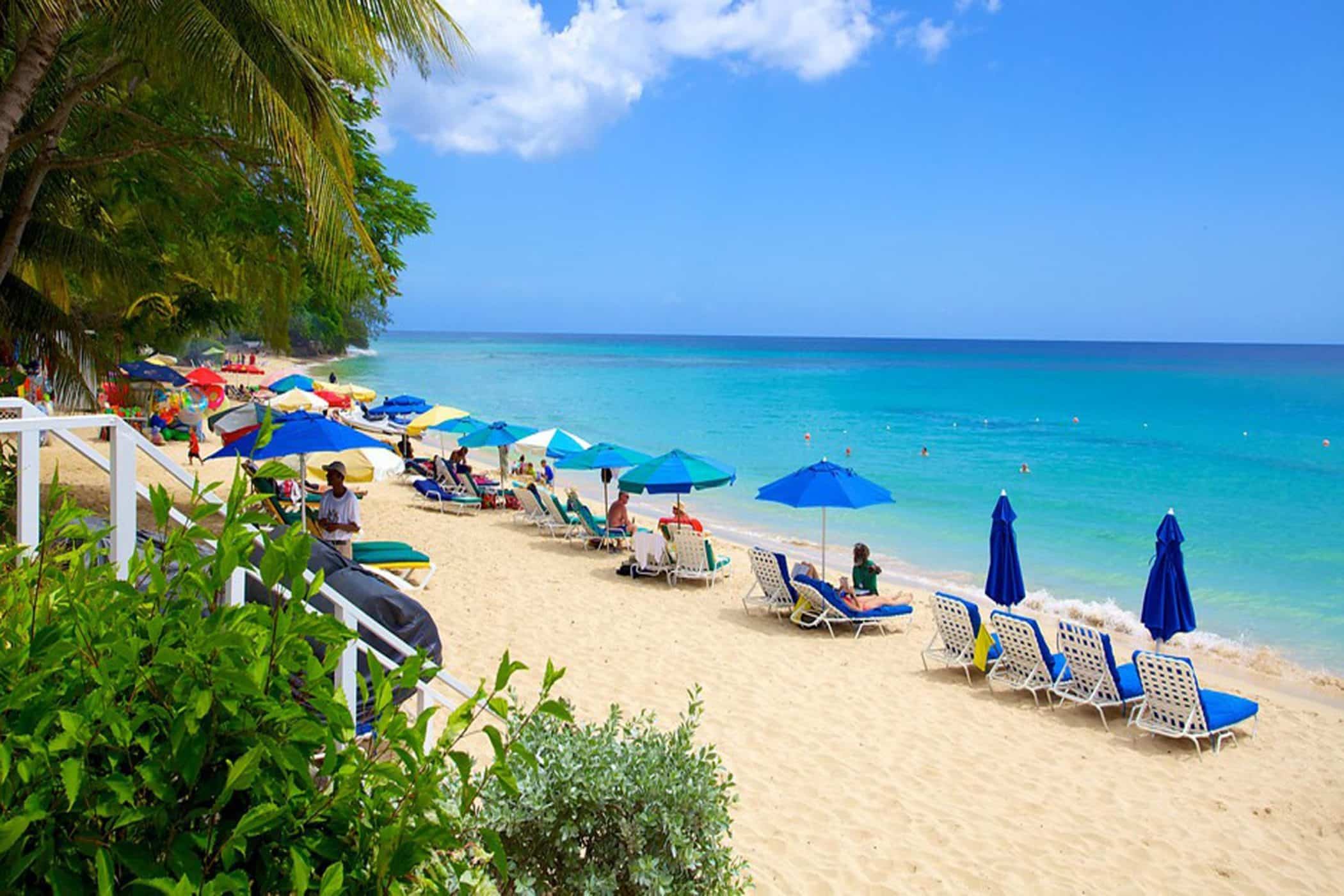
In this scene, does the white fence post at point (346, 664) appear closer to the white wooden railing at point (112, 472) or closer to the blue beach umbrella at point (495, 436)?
the white wooden railing at point (112, 472)

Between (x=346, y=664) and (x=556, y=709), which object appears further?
(x=346, y=664)

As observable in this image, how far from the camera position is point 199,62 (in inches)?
267

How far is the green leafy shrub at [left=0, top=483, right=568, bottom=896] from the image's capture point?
4.44 ft

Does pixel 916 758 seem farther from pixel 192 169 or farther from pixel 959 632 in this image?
pixel 192 169

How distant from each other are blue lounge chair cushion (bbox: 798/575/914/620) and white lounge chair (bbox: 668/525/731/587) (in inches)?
76.0

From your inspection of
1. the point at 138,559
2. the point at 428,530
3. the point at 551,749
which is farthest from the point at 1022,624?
the point at 428,530

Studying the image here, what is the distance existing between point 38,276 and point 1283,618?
58.7 feet

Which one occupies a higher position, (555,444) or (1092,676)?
(555,444)

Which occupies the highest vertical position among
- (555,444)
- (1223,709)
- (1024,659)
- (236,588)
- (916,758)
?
(236,588)

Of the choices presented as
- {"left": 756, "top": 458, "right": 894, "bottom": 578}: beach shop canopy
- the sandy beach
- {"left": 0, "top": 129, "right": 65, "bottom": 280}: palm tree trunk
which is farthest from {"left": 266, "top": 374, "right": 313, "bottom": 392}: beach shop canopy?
{"left": 756, "top": 458, "right": 894, "bottom": 578}: beach shop canopy

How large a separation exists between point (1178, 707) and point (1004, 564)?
9.64ft

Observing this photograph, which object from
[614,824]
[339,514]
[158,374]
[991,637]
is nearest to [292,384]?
[158,374]

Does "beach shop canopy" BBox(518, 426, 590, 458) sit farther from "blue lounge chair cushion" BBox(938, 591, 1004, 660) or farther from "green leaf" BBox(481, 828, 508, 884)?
"green leaf" BBox(481, 828, 508, 884)

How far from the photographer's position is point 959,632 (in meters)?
9.28
